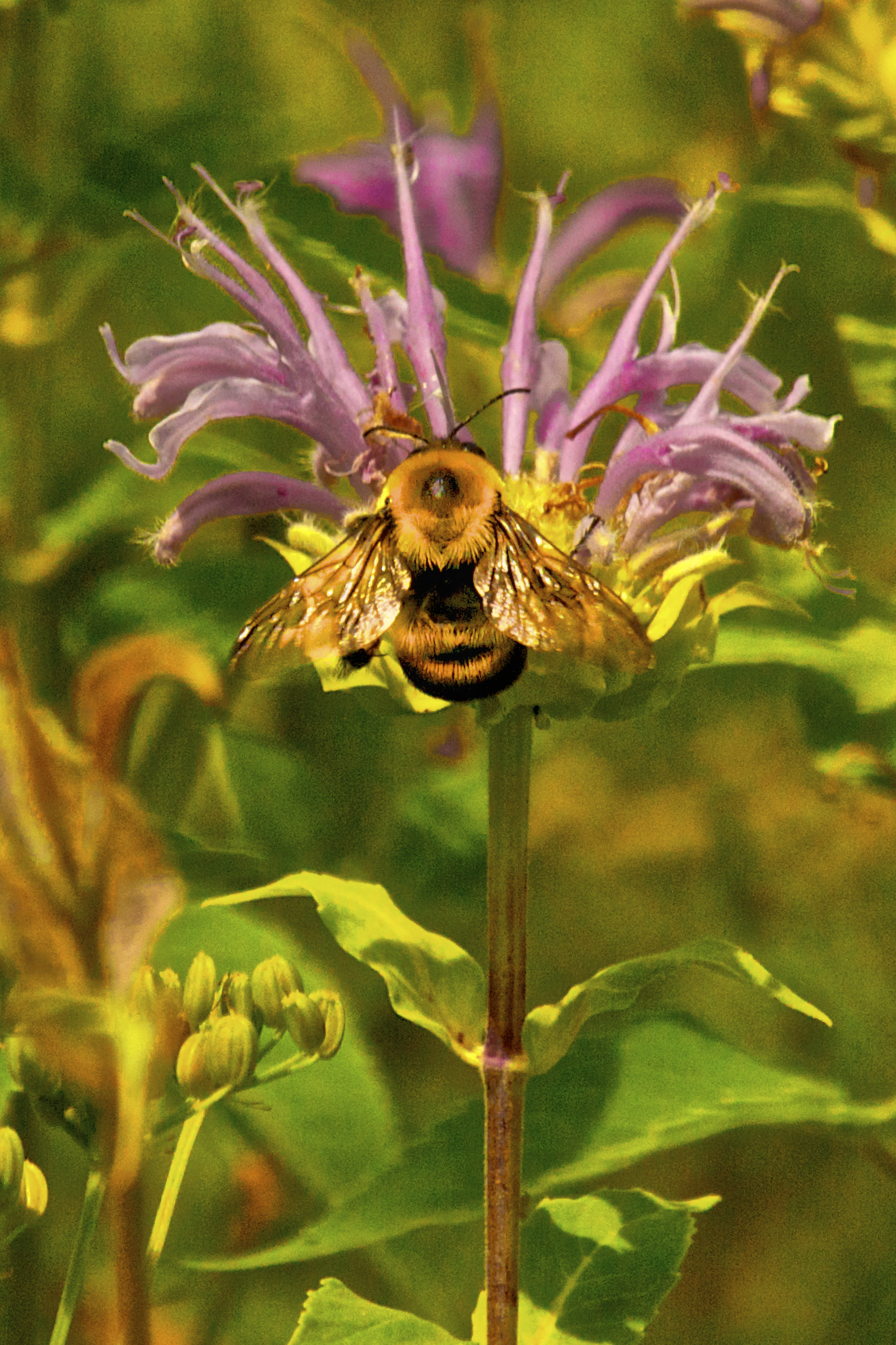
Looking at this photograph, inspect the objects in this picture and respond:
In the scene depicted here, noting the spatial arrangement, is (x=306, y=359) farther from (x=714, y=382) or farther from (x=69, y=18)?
(x=69, y=18)

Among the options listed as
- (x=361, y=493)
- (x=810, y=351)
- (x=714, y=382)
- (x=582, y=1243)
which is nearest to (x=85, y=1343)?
(x=582, y=1243)

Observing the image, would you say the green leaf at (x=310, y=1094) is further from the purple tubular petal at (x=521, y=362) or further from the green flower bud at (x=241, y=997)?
the purple tubular petal at (x=521, y=362)

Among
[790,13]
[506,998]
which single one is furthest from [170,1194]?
[790,13]

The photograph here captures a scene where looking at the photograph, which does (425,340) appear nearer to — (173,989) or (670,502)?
(670,502)

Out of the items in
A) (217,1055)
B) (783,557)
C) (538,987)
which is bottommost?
(538,987)

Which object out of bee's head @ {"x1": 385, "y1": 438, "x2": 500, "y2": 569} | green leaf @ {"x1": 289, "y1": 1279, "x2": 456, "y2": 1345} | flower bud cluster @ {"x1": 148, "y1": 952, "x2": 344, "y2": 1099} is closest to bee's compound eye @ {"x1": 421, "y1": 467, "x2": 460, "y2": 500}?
bee's head @ {"x1": 385, "y1": 438, "x2": 500, "y2": 569}

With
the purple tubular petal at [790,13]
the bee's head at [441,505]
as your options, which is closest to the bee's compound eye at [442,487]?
the bee's head at [441,505]

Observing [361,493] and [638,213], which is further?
[638,213]
